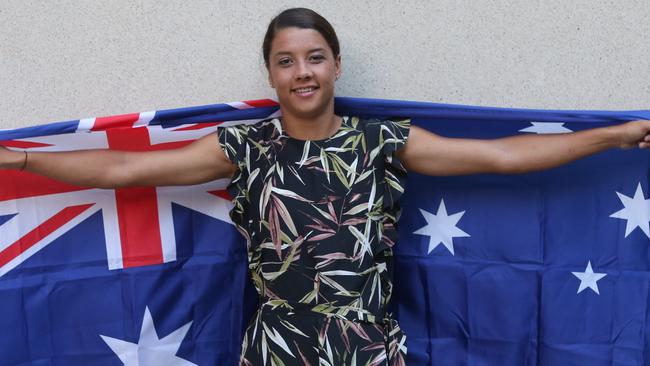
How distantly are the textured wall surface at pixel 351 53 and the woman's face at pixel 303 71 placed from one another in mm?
358

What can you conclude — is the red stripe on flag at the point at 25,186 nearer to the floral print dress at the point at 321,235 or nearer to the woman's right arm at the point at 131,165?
the woman's right arm at the point at 131,165

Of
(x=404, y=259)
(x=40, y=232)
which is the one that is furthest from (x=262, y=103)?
(x=40, y=232)

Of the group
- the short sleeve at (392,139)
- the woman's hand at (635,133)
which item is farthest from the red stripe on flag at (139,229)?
the woman's hand at (635,133)

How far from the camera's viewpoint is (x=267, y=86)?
7.14 feet

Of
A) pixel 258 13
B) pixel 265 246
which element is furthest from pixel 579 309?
pixel 258 13

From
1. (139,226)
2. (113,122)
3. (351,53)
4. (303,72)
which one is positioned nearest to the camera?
(303,72)

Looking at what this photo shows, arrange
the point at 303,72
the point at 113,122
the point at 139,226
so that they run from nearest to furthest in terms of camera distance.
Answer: the point at 303,72 < the point at 113,122 < the point at 139,226

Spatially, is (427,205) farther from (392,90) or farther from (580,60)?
(580,60)

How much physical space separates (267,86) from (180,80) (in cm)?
26

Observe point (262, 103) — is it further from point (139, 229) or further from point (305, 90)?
point (139, 229)

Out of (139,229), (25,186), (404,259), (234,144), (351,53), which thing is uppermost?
(351,53)

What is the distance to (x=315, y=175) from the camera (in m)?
1.80

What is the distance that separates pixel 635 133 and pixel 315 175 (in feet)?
2.64

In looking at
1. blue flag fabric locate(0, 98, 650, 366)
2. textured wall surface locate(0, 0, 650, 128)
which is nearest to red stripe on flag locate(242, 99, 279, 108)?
blue flag fabric locate(0, 98, 650, 366)
